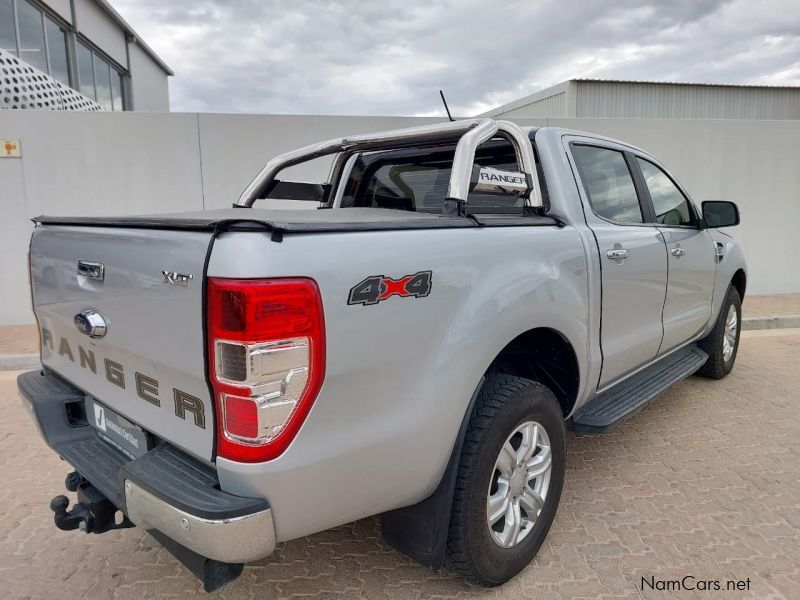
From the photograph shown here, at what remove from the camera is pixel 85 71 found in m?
15.8

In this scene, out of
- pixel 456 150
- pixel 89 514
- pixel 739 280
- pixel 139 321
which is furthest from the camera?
pixel 739 280

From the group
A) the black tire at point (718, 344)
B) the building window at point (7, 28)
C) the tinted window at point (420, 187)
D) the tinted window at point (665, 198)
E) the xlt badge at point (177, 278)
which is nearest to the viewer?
the xlt badge at point (177, 278)

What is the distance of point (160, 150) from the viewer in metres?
7.31

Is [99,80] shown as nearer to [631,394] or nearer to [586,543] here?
[631,394]

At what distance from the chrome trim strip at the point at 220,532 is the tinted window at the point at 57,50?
15.6m

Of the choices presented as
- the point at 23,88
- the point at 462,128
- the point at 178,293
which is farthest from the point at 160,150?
the point at 178,293

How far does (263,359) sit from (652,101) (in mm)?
18361

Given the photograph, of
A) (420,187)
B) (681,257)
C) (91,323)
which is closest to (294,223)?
(91,323)

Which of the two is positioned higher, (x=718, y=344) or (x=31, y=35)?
(x=31, y=35)

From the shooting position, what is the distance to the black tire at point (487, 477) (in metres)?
2.02

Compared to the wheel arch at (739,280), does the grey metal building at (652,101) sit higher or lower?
higher

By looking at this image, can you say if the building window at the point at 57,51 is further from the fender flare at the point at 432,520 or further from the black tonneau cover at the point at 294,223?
the fender flare at the point at 432,520

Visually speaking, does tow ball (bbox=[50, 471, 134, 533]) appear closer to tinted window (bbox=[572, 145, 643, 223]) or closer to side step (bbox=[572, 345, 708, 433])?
side step (bbox=[572, 345, 708, 433])

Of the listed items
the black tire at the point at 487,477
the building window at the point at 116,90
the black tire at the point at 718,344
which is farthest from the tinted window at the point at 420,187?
the building window at the point at 116,90
